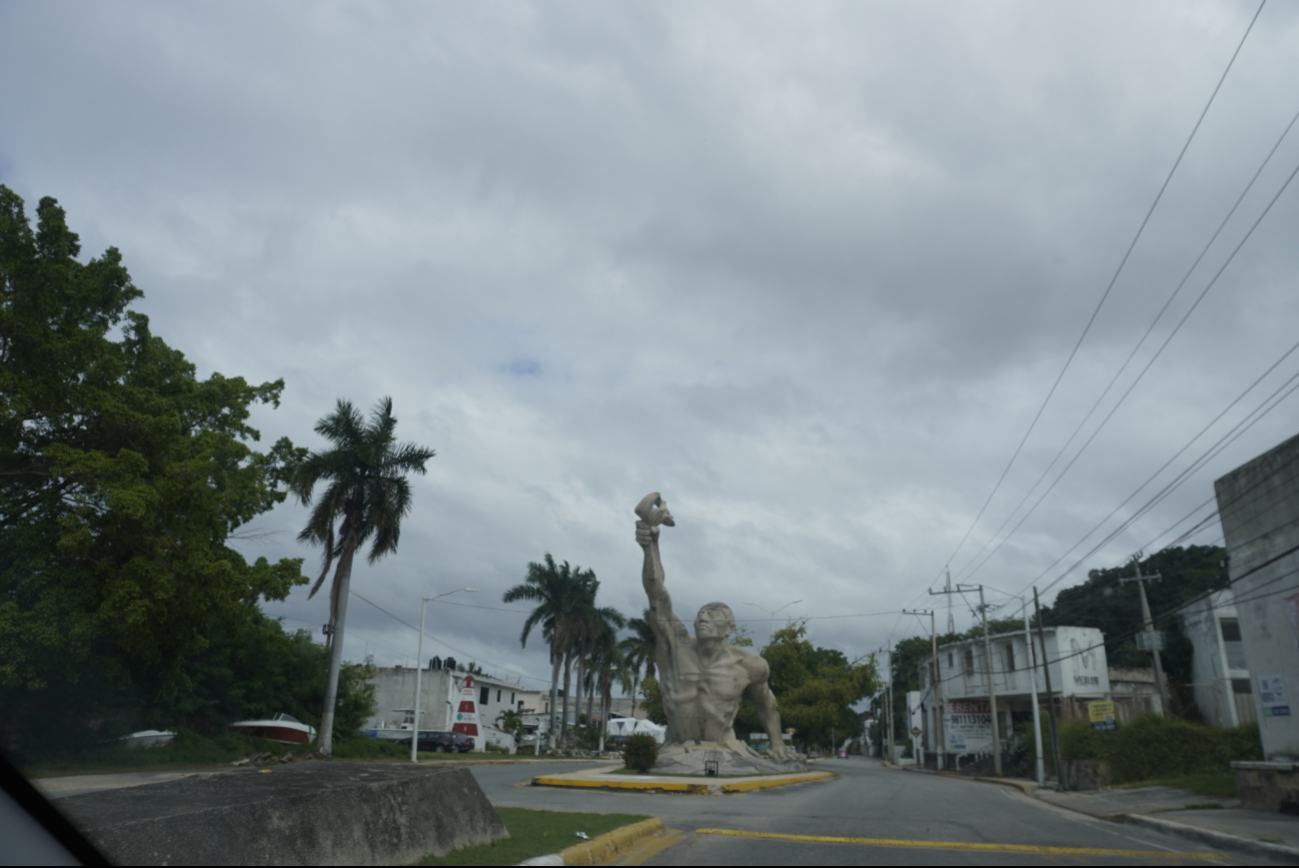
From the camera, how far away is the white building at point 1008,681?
47031 mm

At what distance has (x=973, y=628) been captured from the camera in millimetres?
84312

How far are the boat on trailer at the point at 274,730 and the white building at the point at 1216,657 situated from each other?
40.1 meters

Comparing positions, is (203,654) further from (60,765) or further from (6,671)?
(6,671)

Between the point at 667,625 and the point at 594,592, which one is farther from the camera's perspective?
the point at 594,592

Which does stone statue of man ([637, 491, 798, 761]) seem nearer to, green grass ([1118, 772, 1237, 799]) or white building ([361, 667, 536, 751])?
green grass ([1118, 772, 1237, 799])

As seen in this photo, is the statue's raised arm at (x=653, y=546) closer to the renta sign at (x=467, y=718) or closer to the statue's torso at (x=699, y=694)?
the statue's torso at (x=699, y=694)

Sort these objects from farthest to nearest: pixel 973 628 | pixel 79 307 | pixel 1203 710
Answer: pixel 973 628
pixel 1203 710
pixel 79 307

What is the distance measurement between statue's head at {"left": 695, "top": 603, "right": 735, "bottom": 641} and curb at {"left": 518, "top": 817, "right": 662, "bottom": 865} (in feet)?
50.5

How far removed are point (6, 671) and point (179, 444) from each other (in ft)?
19.6

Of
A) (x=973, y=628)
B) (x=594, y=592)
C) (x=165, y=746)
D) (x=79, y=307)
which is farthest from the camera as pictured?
(x=973, y=628)

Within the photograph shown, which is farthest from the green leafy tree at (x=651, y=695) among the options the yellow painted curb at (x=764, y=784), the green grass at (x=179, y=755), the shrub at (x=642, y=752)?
the shrub at (x=642, y=752)

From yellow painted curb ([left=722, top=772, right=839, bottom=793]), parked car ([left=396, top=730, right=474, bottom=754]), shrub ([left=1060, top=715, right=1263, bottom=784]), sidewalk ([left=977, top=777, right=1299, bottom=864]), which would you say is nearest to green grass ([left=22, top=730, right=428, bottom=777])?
parked car ([left=396, top=730, right=474, bottom=754])

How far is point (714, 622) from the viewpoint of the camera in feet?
83.6

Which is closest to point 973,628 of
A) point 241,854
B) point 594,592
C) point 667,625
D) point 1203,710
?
point 1203,710
